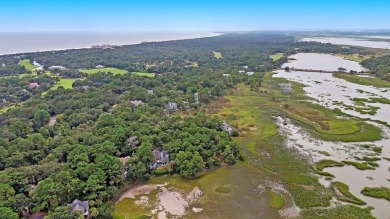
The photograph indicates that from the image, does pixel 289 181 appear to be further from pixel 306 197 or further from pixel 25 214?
pixel 25 214

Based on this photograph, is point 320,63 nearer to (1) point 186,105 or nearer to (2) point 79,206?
(1) point 186,105

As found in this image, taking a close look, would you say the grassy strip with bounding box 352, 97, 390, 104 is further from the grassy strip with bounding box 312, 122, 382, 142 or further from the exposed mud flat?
the exposed mud flat

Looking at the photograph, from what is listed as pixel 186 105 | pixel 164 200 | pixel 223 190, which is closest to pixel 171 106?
pixel 186 105

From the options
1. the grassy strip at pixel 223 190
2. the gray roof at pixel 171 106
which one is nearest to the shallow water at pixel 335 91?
the gray roof at pixel 171 106

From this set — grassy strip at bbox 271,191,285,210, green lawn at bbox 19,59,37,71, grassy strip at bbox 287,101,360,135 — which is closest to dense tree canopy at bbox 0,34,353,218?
grassy strip at bbox 271,191,285,210

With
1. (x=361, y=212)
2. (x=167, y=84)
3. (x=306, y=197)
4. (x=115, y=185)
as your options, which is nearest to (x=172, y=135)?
(x=115, y=185)

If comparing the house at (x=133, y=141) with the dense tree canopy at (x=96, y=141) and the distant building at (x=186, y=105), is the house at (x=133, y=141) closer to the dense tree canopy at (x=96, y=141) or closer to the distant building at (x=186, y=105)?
the dense tree canopy at (x=96, y=141)
